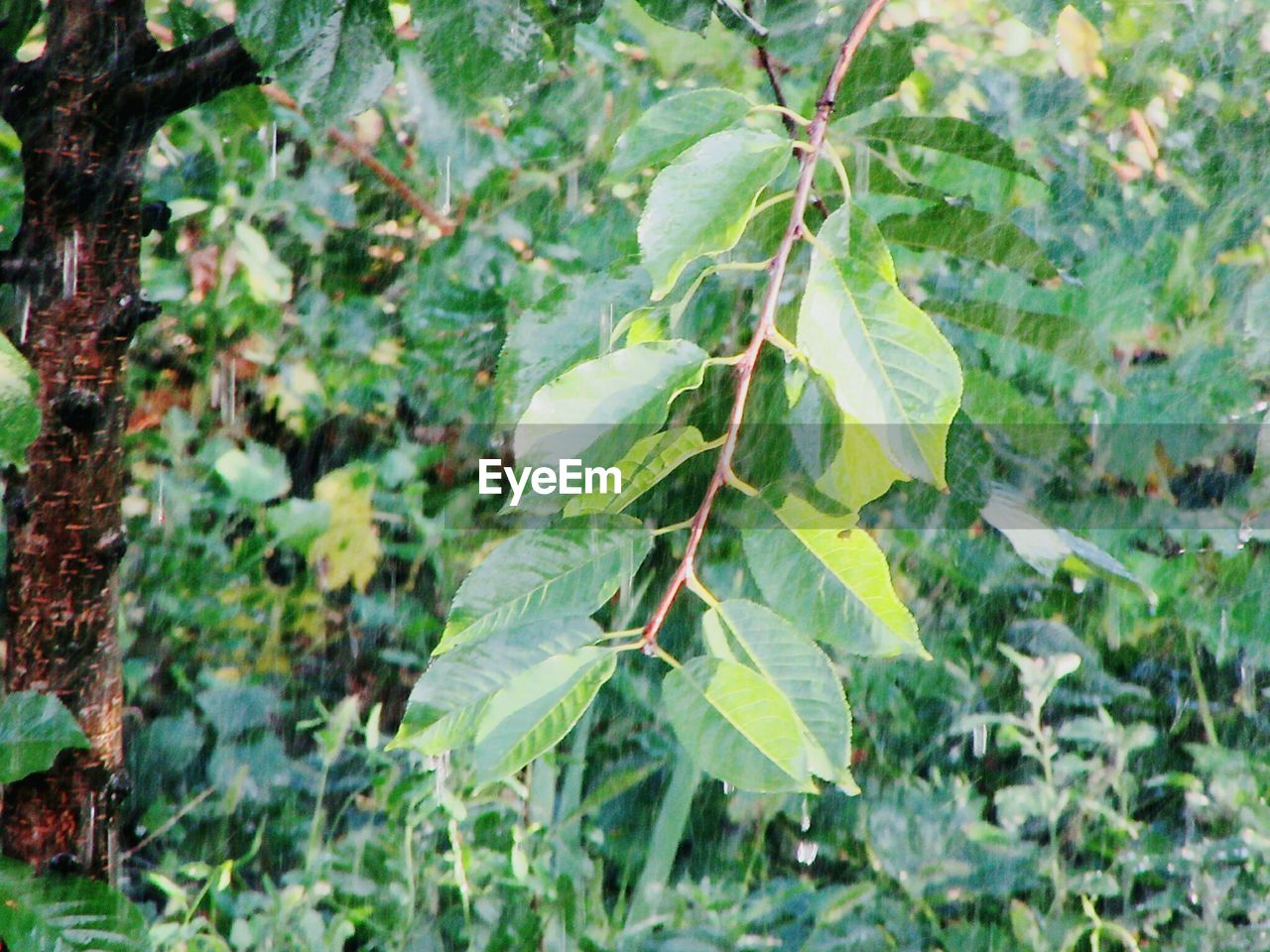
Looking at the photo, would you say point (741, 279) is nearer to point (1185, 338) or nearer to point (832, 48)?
point (832, 48)

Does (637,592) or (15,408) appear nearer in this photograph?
(15,408)

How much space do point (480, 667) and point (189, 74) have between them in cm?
43

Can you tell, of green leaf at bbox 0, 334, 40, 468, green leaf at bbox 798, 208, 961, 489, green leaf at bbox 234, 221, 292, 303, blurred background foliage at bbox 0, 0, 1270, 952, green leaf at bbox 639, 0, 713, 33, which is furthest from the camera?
green leaf at bbox 234, 221, 292, 303

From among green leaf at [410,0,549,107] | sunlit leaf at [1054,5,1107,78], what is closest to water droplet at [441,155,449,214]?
sunlit leaf at [1054,5,1107,78]

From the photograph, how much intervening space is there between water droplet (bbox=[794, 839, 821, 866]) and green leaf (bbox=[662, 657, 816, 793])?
1247mm

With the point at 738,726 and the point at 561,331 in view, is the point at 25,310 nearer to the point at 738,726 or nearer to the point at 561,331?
the point at 561,331

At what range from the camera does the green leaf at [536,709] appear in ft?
1.33

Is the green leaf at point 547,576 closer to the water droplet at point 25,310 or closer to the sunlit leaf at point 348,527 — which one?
the water droplet at point 25,310

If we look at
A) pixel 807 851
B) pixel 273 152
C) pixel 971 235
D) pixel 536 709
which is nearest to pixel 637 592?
pixel 807 851

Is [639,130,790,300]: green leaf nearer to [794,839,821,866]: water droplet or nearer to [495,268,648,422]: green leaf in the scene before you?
[495,268,648,422]: green leaf

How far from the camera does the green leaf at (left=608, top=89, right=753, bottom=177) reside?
499 millimetres

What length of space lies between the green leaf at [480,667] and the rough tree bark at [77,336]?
Result: 37cm

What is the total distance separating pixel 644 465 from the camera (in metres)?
0.46

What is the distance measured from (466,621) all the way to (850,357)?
6.2 inches
